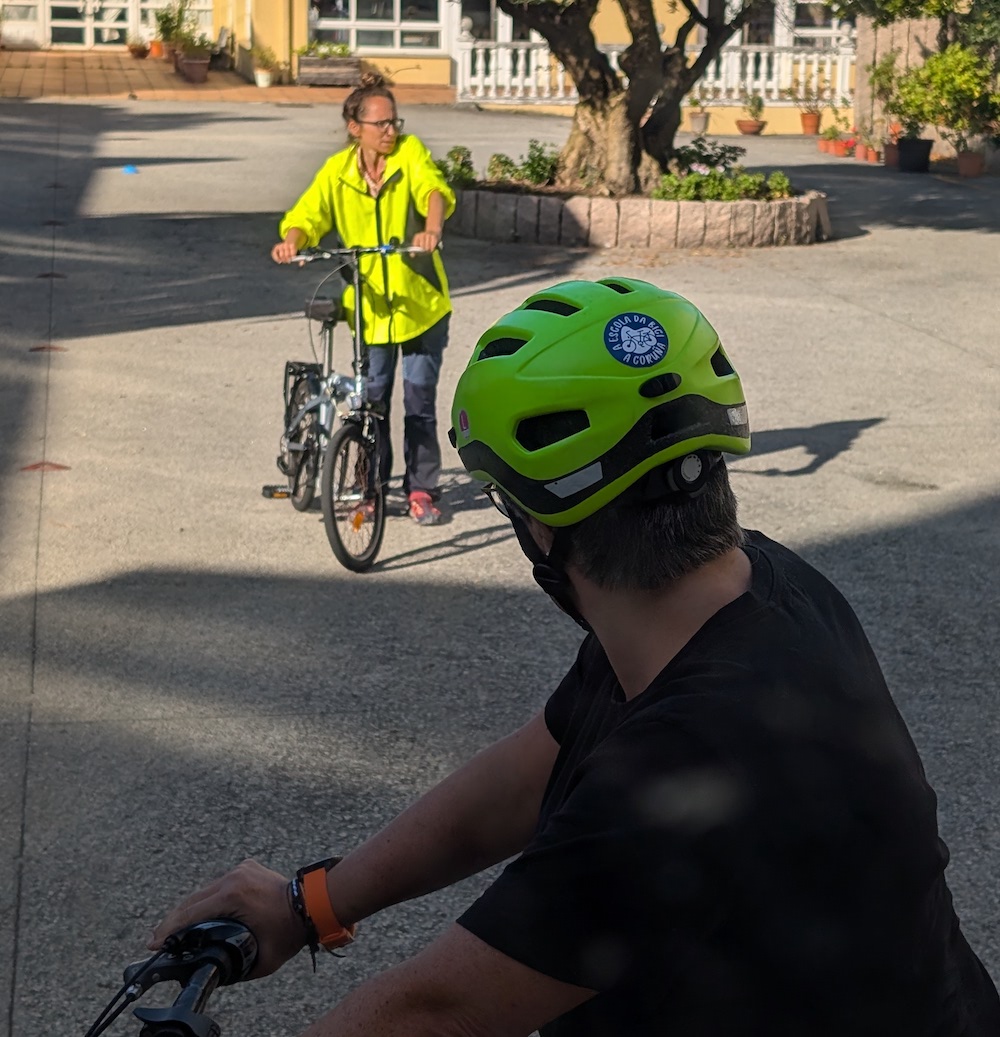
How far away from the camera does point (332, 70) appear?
3441cm

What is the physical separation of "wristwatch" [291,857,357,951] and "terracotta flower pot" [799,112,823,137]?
30079mm

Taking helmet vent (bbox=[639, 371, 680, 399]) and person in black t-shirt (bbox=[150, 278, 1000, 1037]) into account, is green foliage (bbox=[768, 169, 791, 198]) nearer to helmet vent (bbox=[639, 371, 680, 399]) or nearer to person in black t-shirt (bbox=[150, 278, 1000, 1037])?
person in black t-shirt (bbox=[150, 278, 1000, 1037])

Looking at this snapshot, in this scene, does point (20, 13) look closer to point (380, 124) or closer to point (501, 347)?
point (380, 124)

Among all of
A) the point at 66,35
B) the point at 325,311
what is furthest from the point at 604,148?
the point at 66,35

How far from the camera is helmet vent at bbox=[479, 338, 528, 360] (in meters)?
1.86

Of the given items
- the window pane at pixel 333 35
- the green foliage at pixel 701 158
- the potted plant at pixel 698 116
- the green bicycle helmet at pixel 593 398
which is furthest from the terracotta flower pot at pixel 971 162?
the green bicycle helmet at pixel 593 398

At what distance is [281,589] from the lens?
621 centimetres

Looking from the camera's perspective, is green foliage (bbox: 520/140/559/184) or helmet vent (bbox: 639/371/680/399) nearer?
helmet vent (bbox: 639/371/680/399)

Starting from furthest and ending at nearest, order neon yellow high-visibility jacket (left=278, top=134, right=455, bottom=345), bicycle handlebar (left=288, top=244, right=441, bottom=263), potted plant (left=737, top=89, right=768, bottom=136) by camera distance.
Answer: potted plant (left=737, top=89, right=768, bottom=136), neon yellow high-visibility jacket (left=278, top=134, right=455, bottom=345), bicycle handlebar (left=288, top=244, right=441, bottom=263)

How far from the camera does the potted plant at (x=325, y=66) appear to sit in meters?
34.2

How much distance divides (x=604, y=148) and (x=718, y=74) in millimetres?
17476

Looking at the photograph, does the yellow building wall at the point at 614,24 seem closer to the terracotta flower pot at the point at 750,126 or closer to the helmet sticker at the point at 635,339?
the terracotta flower pot at the point at 750,126

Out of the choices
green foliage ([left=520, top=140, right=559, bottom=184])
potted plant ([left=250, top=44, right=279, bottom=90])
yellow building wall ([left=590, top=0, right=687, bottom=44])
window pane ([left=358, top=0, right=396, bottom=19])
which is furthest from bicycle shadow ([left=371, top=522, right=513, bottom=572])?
window pane ([left=358, top=0, right=396, bottom=19])

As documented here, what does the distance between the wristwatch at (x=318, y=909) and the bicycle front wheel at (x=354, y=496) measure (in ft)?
14.1
